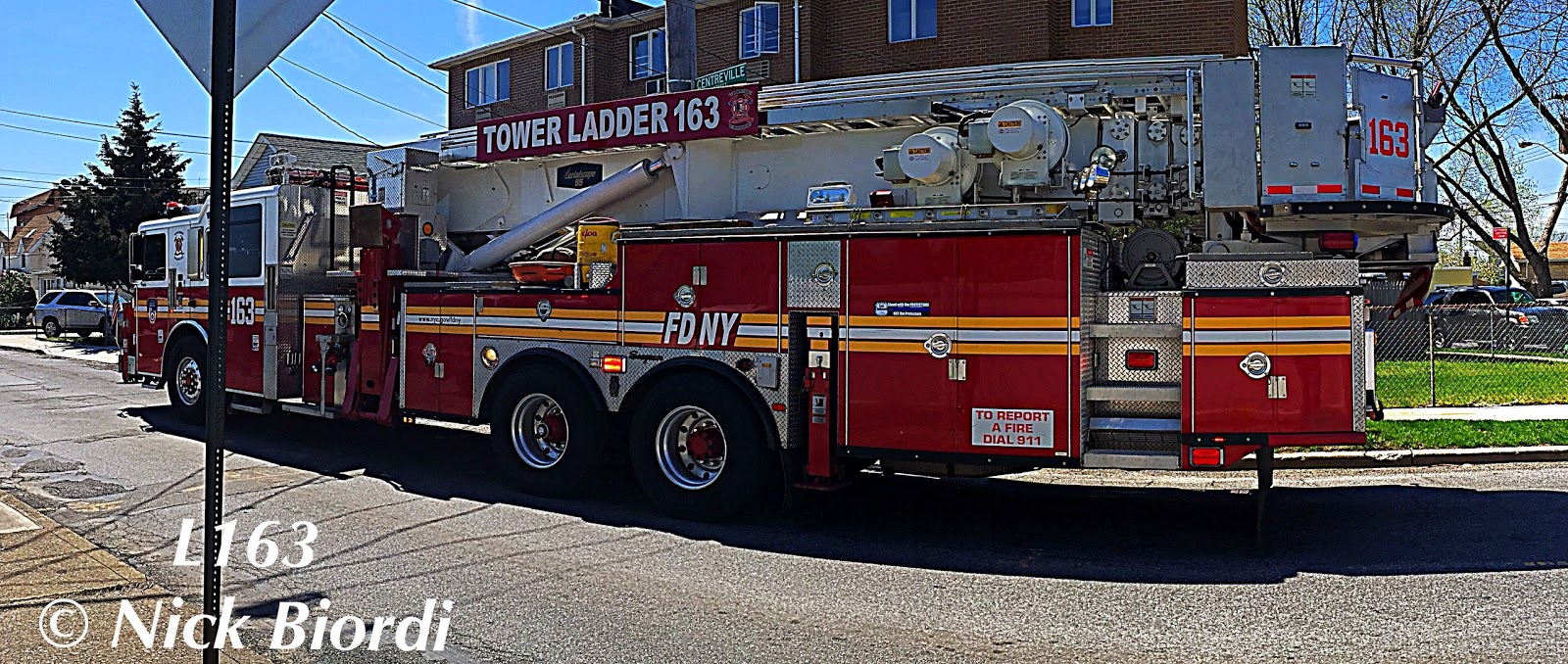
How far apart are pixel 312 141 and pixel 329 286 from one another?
734 inches

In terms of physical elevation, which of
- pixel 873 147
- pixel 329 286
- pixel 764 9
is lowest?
pixel 329 286

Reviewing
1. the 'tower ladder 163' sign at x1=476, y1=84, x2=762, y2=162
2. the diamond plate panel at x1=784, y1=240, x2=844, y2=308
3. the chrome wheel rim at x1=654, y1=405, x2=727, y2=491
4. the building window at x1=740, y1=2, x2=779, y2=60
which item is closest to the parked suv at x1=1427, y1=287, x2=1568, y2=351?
the building window at x1=740, y1=2, x2=779, y2=60

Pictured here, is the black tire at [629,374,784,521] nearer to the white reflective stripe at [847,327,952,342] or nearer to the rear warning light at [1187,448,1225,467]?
Result: the white reflective stripe at [847,327,952,342]

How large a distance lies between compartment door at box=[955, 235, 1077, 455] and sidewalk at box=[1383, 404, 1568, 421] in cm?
744

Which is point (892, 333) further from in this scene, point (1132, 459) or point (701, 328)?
point (1132, 459)

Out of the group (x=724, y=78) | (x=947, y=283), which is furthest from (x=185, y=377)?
(x=724, y=78)

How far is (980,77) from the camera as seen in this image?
366 inches

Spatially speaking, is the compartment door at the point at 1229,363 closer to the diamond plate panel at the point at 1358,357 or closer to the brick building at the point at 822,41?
the diamond plate panel at the point at 1358,357

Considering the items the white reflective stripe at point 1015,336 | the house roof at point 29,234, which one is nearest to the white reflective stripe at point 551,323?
the white reflective stripe at point 1015,336

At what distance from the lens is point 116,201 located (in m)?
38.9

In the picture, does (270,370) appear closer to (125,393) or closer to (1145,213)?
(125,393)

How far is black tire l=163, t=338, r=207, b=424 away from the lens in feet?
44.9

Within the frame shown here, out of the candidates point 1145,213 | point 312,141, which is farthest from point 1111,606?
point 312,141

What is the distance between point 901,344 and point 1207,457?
77.4 inches
